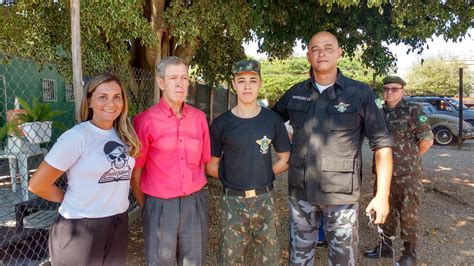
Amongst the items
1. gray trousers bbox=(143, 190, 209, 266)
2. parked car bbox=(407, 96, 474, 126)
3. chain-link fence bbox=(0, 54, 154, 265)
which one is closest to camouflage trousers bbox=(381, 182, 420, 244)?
gray trousers bbox=(143, 190, 209, 266)

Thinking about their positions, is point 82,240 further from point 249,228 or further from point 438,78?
point 438,78

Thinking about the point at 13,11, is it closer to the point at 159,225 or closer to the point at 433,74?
the point at 159,225

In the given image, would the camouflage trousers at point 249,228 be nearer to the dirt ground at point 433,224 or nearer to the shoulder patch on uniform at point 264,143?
the shoulder patch on uniform at point 264,143

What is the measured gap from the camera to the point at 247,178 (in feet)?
8.47

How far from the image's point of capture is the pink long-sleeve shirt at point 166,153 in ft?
7.73

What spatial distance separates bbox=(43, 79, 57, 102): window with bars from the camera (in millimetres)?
9664

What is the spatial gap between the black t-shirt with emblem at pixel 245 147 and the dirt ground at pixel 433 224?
1550 millimetres

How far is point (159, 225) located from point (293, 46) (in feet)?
17.2

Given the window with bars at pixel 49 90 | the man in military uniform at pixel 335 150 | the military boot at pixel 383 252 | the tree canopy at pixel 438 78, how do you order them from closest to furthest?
the man in military uniform at pixel 335 150, the military boot at pixel 383 252, the window with bars at pixel 49 90, the tree canopy at pixel 438 78

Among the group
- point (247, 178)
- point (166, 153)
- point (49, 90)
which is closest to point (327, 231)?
point (247, 178)

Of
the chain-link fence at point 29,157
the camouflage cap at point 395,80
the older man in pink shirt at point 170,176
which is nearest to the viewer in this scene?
the older man in pink shirt at point 170,176

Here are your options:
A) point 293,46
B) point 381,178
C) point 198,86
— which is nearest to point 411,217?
point 381,178

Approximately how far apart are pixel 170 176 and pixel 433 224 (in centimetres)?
418

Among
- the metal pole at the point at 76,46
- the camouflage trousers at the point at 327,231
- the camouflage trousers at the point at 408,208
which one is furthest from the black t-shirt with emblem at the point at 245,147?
the camouflage trousers at the point at 408,208
